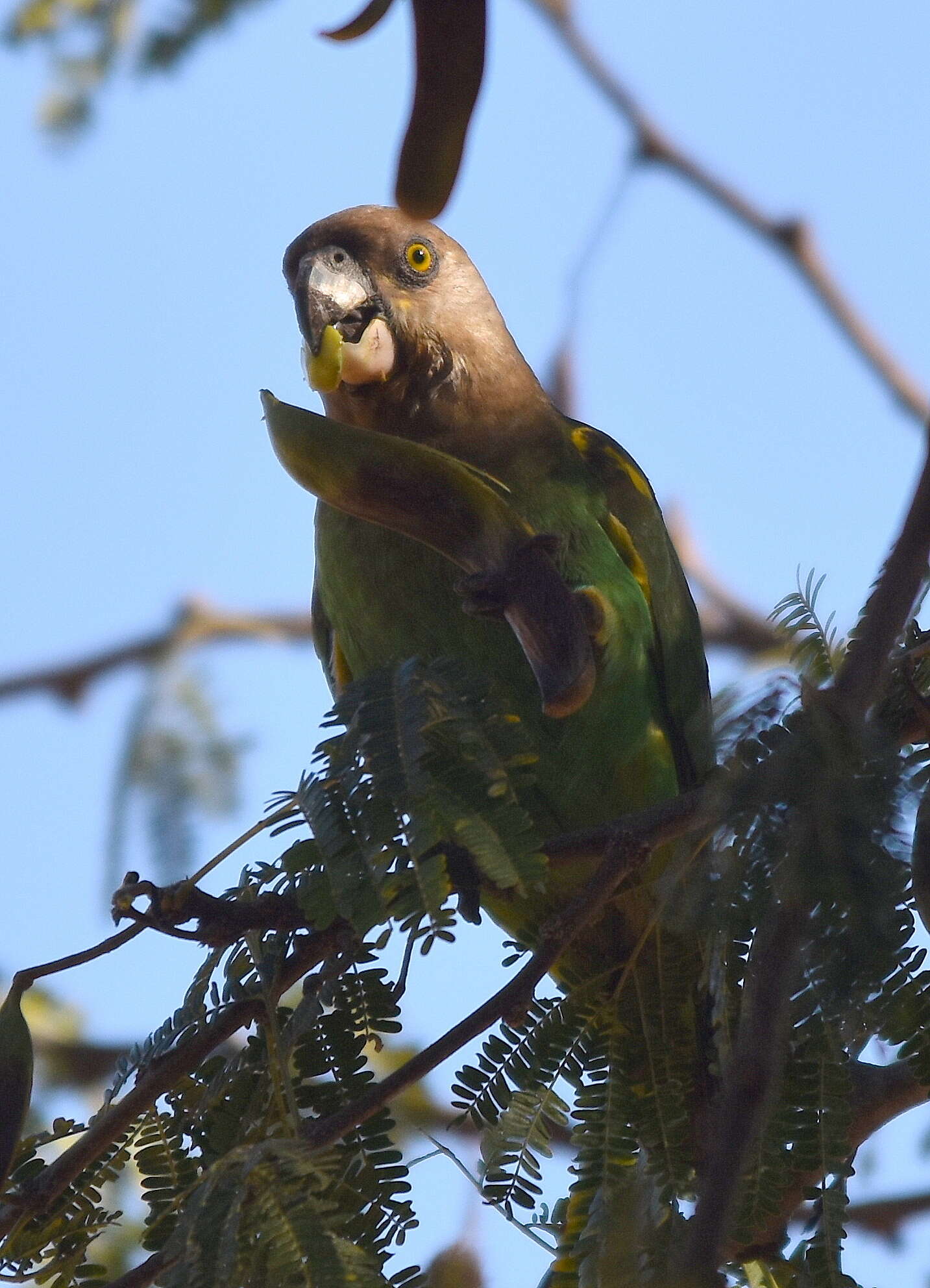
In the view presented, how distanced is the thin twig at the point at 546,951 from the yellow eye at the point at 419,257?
194cm

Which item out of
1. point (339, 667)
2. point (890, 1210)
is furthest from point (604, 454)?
point (890, 1210)

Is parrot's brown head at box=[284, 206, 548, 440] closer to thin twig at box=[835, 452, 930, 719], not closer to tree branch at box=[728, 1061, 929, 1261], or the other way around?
tree branch at box=[728, 1061, 929, 1261]

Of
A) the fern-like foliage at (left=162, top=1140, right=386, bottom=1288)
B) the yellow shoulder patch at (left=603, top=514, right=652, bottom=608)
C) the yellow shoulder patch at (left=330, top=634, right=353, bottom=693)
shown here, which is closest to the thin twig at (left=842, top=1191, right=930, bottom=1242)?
the yellow shoulder patch at (left=603, top=514, right=652, bottom=608)

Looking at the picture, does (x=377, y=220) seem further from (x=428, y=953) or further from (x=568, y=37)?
(x=428, y=953)

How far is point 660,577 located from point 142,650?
5.93 ft

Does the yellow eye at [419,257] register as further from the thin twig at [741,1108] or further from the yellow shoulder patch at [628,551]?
the thin twig at [741,1108]

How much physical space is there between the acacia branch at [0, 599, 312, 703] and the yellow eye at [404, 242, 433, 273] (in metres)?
1.29

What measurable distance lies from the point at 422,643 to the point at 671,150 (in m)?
1.94

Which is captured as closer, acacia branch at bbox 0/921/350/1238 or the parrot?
acacia branch at bbox 0/921/350/1238

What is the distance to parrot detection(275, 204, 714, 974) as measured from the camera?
3.04 m

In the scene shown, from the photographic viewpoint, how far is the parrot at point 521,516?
304 cm

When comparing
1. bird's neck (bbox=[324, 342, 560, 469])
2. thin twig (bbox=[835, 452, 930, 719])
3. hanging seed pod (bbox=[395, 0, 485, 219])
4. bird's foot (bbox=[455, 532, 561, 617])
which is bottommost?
thin twig (bbox=[835, 452, 930, 719])

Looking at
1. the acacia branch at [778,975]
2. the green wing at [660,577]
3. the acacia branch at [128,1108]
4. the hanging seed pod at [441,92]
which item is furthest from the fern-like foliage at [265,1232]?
the green wing at [660,577]

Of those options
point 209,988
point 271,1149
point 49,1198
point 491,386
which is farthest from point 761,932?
point 491,386
